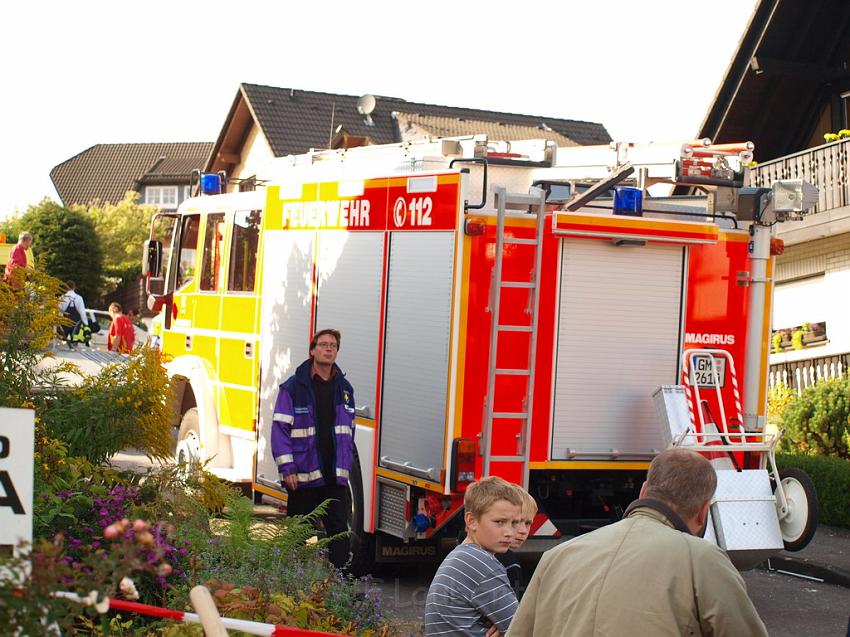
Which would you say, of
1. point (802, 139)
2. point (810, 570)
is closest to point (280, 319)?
point (810, 570)

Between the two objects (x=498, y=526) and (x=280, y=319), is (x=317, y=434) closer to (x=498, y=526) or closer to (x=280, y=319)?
(x=280, y=319)

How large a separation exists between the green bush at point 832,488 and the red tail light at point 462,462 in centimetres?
576

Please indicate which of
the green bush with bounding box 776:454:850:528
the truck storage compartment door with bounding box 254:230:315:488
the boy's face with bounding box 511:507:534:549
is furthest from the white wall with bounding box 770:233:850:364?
the boy's face with bounding box 511:507:534:549

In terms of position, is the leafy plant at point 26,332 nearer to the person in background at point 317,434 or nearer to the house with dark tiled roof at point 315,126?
the person in background at point 317,434

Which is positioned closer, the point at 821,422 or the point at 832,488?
the point at 832,488

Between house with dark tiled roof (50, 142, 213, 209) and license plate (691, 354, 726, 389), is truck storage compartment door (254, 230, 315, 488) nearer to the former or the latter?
license plate (691, 354, 726, 389)

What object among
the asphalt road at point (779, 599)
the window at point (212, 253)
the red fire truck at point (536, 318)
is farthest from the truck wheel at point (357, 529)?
the window at point (212, 253)

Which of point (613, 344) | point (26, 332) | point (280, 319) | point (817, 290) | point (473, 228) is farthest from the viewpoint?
point (817, 290)

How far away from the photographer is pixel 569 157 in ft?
36.3

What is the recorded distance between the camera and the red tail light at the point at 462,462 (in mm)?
9008

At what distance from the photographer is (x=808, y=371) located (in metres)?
19.8

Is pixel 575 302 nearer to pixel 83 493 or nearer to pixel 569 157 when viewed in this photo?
pixel 569 157

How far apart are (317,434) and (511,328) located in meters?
1.52

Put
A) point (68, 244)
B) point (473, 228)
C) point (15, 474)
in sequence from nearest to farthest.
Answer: point (15, 474), point (473, 228), point (68, 244)
